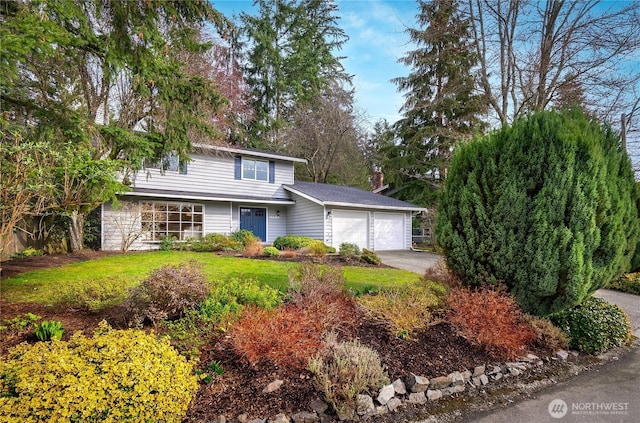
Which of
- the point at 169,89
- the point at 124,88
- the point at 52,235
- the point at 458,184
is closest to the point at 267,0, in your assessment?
the point at 124,88

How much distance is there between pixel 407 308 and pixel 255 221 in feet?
44.0

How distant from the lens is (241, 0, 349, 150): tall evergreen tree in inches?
971

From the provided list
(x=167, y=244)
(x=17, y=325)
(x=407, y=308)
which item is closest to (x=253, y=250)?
Answer: (x=167, y=244)

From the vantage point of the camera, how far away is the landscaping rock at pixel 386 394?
2.98 m

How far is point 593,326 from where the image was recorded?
15.2 feet

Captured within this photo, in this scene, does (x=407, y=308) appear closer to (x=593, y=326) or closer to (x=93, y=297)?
(x=593, y=326)

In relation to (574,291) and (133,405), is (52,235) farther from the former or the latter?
(574,291)

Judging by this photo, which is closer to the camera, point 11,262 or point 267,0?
point 11,262

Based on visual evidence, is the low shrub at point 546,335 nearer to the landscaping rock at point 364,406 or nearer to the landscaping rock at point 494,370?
the landscaping rock at point 494,370

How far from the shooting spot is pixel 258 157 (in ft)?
55.2

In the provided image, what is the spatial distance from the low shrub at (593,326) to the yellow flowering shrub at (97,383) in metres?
5.20

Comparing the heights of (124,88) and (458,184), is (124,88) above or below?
above

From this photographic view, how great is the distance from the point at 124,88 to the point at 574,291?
14.7 meters

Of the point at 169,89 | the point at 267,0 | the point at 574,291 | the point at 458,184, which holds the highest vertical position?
the point at 267,0
